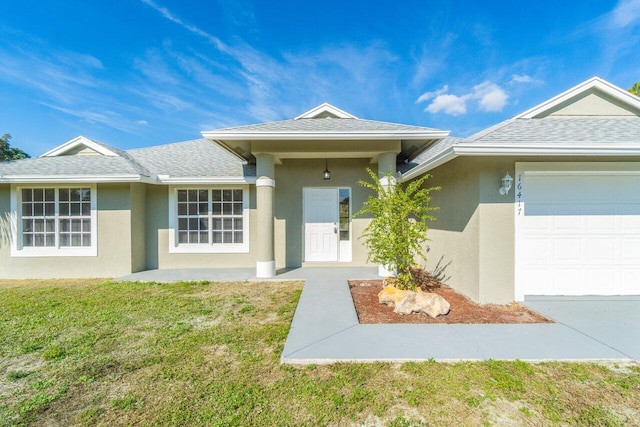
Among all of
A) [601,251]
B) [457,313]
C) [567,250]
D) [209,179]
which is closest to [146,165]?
[209,179]

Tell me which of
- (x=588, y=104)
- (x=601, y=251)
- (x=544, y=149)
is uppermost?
(x=588, y=104)

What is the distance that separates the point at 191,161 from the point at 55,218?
413 cm

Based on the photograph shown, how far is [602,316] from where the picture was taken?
4.32m

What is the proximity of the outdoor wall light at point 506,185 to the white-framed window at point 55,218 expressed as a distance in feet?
34.6

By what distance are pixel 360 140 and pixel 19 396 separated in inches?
266

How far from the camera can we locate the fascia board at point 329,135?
631 cm

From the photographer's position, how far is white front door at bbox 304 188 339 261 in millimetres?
8516

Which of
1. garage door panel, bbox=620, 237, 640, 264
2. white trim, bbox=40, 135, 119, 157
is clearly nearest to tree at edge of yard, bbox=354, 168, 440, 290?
garage door panel, bbox=620, 237, 640, 264

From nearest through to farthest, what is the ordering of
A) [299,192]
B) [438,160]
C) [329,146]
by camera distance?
1. [438,160]
2. [329,146]
3. [299,192]

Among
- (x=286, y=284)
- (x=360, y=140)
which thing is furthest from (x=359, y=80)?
(x=286, y=284)

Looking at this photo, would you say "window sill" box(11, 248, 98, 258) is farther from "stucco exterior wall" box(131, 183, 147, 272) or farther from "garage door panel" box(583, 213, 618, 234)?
"garage door panel" box(583, 213, 618, 234)

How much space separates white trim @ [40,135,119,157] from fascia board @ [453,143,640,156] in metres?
10.2

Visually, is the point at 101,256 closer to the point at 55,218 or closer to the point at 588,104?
the point at 55,218

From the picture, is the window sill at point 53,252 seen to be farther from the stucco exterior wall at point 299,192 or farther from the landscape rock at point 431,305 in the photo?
the landscape rock at point 431,305
